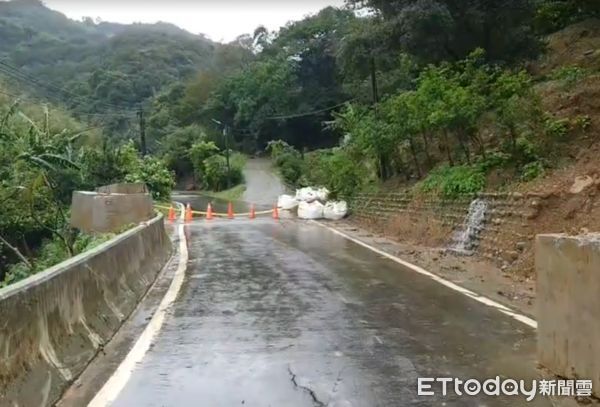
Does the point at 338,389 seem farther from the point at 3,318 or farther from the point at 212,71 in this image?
the point at 212,71

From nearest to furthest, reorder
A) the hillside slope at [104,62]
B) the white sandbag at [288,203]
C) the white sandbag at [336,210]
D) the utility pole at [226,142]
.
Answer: the white sandbag at [336,210], the white sandbag at [288,203], the utility pole at [226,142], the hillside slope at [104,62]

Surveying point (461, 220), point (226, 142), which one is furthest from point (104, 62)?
point (461, 220)

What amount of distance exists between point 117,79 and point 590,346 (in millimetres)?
90881

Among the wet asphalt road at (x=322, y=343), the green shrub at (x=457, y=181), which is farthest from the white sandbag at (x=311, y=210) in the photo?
the wet asphalt road at (x=322, y=343)

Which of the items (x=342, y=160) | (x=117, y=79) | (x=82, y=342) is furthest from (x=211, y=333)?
(x=117, y=79)

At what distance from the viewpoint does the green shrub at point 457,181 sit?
1712 centimetres

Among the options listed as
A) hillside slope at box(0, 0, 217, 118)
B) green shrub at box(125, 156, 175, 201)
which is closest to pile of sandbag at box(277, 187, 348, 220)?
green shrub at box(125, 156, 175, 201)

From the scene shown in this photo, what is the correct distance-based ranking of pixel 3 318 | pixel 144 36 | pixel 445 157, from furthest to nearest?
pixel 144 36 → pixel 445 157 → pixel 3 318

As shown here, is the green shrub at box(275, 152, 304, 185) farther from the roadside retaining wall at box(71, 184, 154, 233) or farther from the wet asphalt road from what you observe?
the wet asphalt road

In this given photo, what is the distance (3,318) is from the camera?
508cm

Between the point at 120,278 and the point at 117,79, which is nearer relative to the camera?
the point at 120,278

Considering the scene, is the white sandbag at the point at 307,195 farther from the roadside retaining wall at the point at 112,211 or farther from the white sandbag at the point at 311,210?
the roadside retaining wall at the point at 112,211

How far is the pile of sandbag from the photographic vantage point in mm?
30984

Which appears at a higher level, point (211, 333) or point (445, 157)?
point (445, 157)
